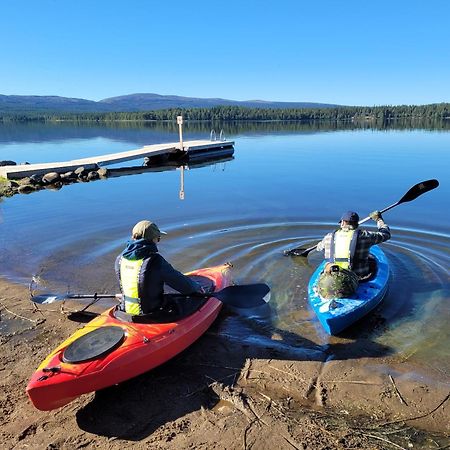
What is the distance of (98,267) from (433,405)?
7847 millimetres

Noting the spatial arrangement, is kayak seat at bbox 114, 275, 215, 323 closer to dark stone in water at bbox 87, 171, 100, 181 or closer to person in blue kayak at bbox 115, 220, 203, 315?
person in blue kayak at bbox 115, 220, 203, 315

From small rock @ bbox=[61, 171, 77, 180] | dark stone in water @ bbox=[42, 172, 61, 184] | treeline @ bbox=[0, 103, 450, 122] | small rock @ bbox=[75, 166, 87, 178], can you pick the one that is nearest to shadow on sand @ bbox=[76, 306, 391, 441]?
dark stone in water @ bbox=[42, 172, 61, 184]

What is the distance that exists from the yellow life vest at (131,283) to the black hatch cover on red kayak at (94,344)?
36 centimetres

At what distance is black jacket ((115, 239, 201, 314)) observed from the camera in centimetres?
586

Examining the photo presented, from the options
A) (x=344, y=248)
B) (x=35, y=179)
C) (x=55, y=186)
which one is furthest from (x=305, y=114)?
(x=344, y=248)

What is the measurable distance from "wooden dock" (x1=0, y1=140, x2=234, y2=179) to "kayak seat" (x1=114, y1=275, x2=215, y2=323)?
21.0 meters

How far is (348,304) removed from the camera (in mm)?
7359

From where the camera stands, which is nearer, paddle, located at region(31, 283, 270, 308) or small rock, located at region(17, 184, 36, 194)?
paddle, located at region(31, 283, 270, 308)

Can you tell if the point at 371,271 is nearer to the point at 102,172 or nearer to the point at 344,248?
the point at 344,248

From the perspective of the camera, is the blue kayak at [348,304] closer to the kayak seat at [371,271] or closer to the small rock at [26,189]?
the kayak seat at [371,271]

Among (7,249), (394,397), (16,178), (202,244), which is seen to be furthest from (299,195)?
(16,178)

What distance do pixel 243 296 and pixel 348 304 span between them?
1.89 m

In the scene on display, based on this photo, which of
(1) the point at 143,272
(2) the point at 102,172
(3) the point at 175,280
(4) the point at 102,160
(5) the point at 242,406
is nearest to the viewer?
(5) the point at 242,406

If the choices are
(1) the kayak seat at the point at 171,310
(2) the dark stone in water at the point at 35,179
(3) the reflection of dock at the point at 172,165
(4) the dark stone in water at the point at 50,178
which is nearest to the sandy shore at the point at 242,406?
(1) the kayak seat at the point at 171,310
